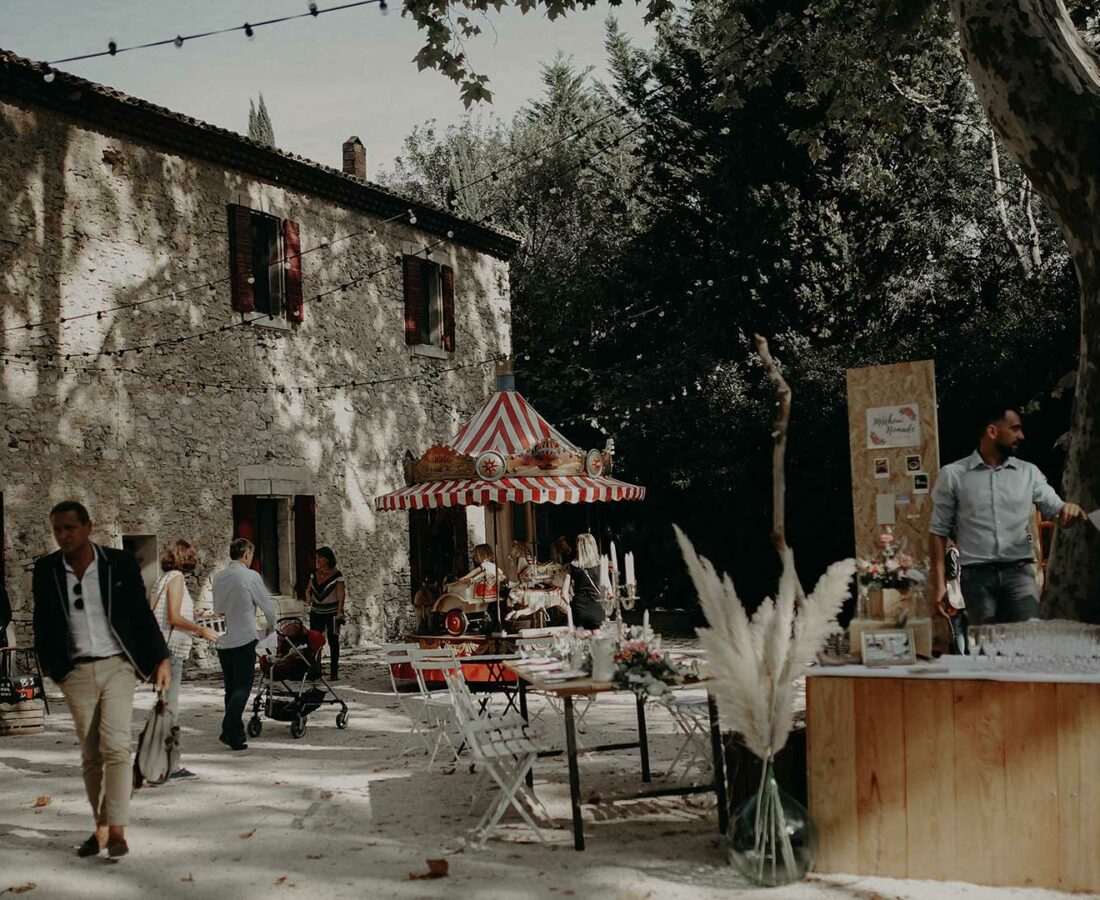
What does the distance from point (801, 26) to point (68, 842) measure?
1168 centimetres

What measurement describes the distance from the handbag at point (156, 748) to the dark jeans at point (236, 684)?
260cm

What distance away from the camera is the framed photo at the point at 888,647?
5.06 m

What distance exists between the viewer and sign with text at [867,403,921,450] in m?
7.83

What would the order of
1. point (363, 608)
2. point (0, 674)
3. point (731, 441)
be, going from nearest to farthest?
point (0, 674)
point (363, 608)
point (731, 441)

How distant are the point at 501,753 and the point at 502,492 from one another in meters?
7.28

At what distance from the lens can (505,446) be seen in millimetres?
13648

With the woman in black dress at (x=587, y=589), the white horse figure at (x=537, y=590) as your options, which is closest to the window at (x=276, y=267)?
the white horse figure at (x=537, y=590)

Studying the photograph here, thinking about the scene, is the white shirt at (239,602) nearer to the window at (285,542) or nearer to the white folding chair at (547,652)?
the white folding chair at (547,652)

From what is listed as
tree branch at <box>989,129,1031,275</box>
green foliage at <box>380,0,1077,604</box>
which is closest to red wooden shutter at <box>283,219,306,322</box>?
green foliage at <box>380,0,1077,604</box>

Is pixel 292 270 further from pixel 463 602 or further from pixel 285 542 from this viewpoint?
pixel 463 602

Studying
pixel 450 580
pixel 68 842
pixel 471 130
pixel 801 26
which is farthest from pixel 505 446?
pixel 471 130

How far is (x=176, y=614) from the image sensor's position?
25.1ft

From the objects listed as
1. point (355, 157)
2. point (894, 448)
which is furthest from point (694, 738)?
point (355, 157)

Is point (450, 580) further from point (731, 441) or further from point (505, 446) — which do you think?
point (731, 441)
